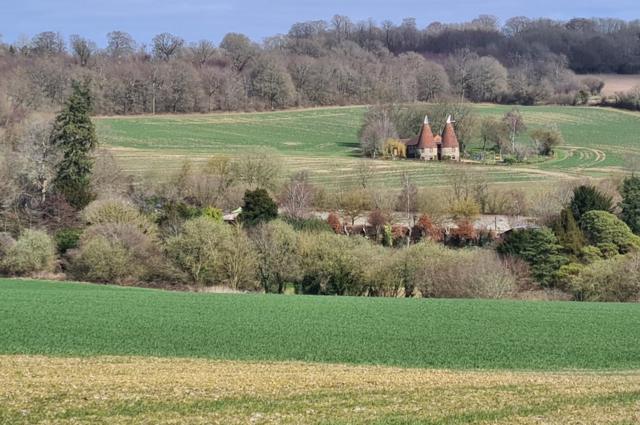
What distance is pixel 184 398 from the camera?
1305 cm

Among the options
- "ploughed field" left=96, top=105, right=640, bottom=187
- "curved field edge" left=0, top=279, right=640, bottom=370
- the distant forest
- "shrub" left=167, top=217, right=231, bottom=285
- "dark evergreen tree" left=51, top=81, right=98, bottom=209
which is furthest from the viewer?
the distant forest

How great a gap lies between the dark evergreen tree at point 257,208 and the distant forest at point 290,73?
111ft

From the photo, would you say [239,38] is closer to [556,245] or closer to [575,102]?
[575,102]

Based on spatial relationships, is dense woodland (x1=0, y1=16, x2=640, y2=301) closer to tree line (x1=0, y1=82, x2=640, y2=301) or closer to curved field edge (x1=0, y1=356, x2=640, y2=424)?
tree line (x1=0, y1=82, x2=640, y2=301)

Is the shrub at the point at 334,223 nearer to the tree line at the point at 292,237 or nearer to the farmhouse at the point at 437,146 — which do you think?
the tree line at the point at 292,237

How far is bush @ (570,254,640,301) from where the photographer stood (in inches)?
1415

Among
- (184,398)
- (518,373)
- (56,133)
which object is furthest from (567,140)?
(184,398)

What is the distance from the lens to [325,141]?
99.3 m

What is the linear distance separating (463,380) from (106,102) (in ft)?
328

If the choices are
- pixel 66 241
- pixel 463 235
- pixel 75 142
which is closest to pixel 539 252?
pixel 463 235

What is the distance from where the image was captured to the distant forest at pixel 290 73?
111 metres

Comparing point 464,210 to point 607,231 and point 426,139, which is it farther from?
point 426,139

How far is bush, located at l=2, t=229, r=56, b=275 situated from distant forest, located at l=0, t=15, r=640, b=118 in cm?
3429

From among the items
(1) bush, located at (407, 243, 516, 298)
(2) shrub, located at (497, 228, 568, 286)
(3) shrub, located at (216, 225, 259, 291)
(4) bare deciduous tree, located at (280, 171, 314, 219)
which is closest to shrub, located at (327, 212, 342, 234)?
(4) bare deciduous tree, located at (280, 171, 314, 219)
